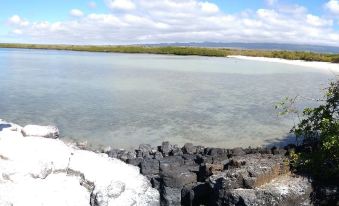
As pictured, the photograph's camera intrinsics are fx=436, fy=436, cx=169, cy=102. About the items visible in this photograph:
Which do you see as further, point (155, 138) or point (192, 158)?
point (155, 138)

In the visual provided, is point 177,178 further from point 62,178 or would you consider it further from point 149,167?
point 62,178

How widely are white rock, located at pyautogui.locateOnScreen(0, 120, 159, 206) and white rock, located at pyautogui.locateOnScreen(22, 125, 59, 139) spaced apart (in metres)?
1.63

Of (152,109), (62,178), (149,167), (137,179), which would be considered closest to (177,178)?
(137,179)

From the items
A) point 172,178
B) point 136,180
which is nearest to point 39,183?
point 136,180

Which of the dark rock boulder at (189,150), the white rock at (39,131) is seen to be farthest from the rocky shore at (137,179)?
the white rock at (39,131)

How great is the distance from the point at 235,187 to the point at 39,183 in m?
3.98

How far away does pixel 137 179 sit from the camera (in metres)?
9.77

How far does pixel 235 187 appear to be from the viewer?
8.32 metres

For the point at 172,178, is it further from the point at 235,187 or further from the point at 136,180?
the point at 235,187

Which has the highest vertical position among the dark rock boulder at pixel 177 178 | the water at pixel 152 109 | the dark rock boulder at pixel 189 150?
the dark rock boulder at pixel 177 178

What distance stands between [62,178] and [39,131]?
3.66 meters

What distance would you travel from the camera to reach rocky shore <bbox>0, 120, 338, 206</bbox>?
830 centimetres

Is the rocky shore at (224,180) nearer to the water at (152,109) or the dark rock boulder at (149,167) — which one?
the dark rock boulder at (149,167)

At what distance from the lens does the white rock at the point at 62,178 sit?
8609mm
